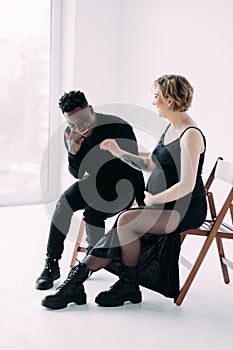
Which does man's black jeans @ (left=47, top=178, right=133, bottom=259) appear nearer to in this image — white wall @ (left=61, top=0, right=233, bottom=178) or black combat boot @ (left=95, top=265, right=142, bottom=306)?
black combat boot @ (left=95, top=265, right=142, bottom=306)

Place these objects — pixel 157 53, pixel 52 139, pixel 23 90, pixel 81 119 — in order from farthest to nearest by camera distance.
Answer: pixel 52 139 < pixel 23 90 < pixel 157 53 < pixel 81 119

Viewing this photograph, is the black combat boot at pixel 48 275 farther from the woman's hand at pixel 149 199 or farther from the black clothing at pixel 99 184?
the woman's hand at pixel 149 199

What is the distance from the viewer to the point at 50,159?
4.97 meters

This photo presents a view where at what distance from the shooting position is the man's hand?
8.89 feet

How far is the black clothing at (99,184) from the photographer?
2762 millimetres

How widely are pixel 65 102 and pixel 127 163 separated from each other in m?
0.44

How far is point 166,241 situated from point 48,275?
27.0 inches

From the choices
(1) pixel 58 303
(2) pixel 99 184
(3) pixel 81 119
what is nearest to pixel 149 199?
(2) pixel 99 184

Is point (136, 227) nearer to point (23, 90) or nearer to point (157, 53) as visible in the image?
point (157, 53)

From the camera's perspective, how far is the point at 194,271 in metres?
2.61

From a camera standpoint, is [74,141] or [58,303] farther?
[74,141]

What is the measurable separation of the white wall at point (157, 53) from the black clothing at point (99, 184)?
119cm

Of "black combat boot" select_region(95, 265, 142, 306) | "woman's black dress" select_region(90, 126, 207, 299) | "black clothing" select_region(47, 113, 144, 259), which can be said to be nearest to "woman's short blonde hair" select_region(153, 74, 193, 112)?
"woman's black dress" select_region(90, 126, 207, 299)

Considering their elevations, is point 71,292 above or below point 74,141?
below
